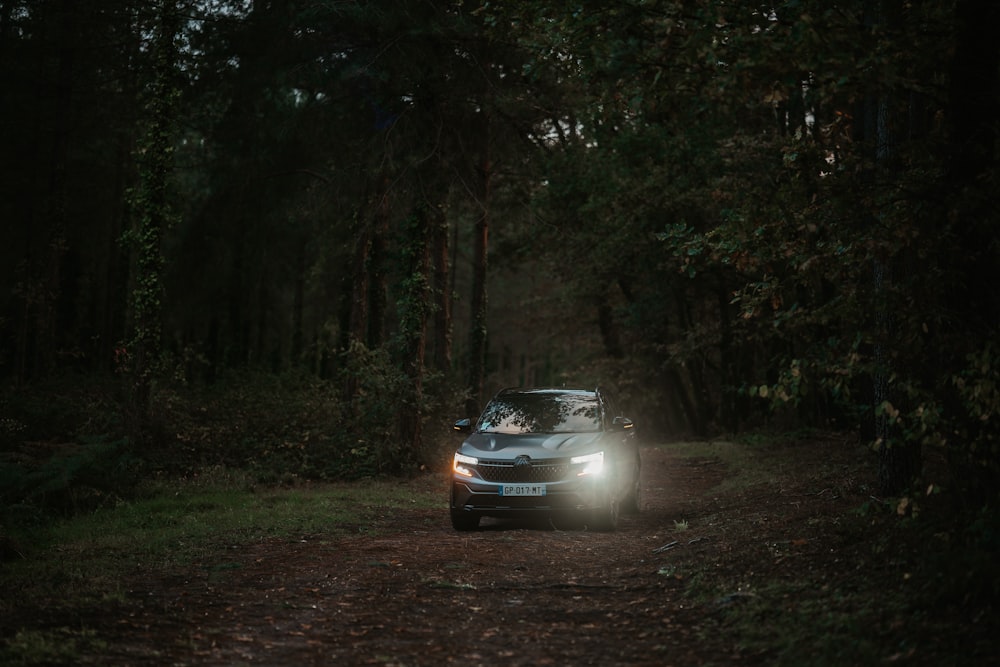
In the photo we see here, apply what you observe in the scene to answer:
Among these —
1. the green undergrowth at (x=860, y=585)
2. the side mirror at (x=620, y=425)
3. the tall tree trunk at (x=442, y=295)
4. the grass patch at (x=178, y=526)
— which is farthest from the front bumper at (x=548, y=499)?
the tall tree trunk at (x=442, y=295)

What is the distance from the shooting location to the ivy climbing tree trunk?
55.8ft

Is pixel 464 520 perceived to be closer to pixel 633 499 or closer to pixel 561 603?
pixel 633 499

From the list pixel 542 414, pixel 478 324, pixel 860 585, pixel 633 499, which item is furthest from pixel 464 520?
pixel 478 324

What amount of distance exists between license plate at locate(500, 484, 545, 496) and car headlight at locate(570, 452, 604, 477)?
0.52m

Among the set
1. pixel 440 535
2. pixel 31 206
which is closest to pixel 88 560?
pixel 440 535

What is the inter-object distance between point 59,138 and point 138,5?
5093mm

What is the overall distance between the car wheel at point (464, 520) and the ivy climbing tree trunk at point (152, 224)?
8.75 meters

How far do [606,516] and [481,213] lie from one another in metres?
10.1

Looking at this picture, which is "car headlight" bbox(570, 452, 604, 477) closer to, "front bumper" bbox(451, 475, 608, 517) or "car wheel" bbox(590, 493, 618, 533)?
"front bumper" bbox(451, 475, 608, 517)

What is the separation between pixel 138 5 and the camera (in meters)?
21.0

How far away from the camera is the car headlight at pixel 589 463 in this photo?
421 inches

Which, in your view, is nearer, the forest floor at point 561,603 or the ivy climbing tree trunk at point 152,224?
the forest floor at point 561,603

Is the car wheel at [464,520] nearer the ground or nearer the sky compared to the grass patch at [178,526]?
nearer the sky

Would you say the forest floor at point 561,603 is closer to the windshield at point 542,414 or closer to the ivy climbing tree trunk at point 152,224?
the windshield at point 542,414
